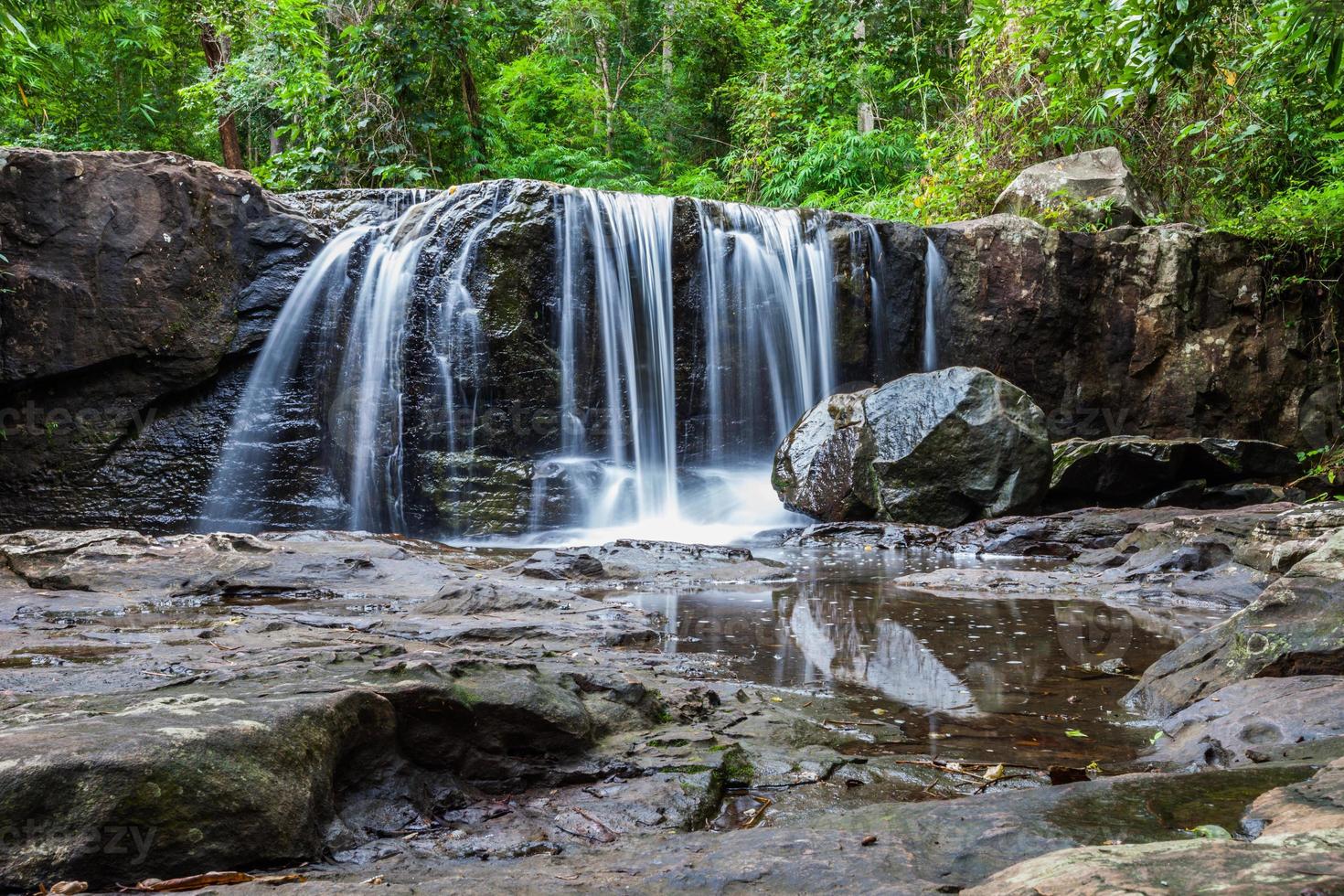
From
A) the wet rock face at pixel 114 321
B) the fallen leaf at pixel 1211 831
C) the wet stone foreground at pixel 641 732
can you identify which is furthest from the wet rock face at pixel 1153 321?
the fallen leaf at pixel 1211 831

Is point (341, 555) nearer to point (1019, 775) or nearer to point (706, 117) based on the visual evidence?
point (1019, 775)

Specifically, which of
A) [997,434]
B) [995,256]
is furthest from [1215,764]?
[995,256]

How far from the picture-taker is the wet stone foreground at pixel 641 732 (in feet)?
5.63

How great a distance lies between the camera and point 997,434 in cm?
963

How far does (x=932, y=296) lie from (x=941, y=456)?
3.93 meters

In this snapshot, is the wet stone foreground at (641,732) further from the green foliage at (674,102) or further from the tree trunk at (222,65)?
the tree trunk at (222,65)

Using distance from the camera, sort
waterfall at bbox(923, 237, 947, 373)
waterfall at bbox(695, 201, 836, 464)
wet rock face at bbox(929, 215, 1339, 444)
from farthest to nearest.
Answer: waterfall at bbox(923, 237, 947, 373) < wet rock face at bbox(929, 215, 1339, 444) < waterfall at bbox(695, 201, 836, 464)

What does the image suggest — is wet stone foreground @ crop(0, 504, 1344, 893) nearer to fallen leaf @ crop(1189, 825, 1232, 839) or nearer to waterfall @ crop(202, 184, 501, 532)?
fallen leaf @ crop(1189, 825, 1232, 839)

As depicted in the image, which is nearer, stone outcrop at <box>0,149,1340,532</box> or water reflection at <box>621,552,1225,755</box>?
water reflection at <box>621,552,1225,755</box>

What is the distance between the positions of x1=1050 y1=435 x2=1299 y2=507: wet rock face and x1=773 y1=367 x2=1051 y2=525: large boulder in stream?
745 mm

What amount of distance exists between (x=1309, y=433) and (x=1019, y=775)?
12.8m

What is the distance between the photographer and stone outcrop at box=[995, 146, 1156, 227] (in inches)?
530

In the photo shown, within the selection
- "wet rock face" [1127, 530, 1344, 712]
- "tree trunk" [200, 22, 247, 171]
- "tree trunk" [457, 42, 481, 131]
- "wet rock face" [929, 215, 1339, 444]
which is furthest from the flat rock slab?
"tree trunk" [200, 22, 247, 171]

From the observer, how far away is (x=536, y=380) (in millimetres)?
10844
